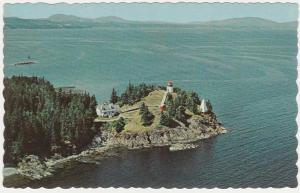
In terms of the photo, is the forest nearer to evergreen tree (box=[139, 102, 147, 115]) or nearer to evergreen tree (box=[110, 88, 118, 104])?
evergreen tree (box=[110, 88, 118, 104])

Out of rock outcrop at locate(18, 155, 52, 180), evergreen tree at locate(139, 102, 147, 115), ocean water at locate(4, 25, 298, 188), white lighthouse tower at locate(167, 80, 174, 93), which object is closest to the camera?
rock outcrop at locate(18, 155, 52, 180)

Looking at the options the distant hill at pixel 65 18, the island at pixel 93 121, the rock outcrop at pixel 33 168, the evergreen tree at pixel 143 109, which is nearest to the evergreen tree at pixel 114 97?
the island at pixel 93 121

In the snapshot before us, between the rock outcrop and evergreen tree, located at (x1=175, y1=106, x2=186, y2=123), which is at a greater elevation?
evergreen tree, located at (x1=175, y1=106, x2=186, y2=123)

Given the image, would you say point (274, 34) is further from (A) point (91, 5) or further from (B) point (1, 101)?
(B) point (1, 101)

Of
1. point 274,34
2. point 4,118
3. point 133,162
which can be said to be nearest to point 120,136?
point 133,162

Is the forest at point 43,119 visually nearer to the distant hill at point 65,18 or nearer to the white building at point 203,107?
the distant hill at point 65,18

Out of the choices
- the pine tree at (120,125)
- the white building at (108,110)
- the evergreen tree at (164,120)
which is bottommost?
the pine tree at (120,125)

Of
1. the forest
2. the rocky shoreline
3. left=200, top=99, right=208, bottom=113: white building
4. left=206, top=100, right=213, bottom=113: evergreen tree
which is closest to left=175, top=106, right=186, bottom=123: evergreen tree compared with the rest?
the rocky shoreline
